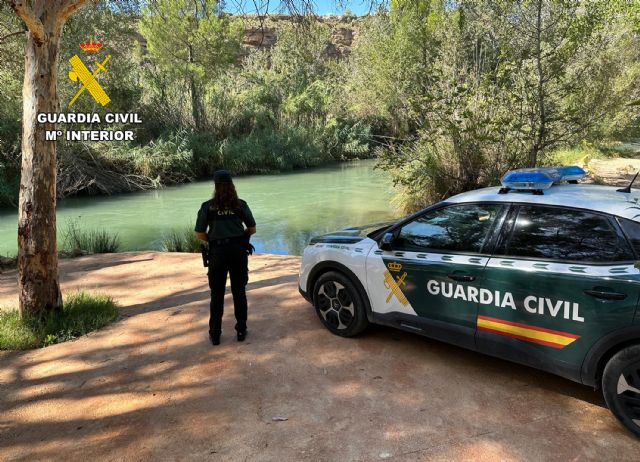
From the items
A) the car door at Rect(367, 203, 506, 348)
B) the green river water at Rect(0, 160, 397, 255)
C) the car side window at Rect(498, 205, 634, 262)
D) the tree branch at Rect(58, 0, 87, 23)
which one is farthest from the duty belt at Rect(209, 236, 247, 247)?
the green river water at Rect(0, 160, 397, 255)

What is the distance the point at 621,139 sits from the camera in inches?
1036

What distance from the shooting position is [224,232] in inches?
173

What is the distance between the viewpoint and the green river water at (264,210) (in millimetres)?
14338

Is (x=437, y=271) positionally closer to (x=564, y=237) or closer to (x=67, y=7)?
(x=564, y=237)

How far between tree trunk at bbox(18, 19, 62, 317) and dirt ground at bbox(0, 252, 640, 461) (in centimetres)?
75

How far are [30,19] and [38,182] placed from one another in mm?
1539

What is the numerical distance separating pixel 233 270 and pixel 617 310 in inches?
121

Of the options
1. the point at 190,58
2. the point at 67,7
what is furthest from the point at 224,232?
the point at 190,58

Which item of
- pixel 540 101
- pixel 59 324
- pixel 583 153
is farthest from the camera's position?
pixel 583 153

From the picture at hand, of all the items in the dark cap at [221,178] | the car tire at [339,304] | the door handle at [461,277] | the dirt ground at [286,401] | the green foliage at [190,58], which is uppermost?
the green foliage at [190,58]

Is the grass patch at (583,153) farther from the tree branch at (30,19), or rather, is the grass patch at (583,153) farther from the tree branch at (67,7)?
the tree branch at (30,19)

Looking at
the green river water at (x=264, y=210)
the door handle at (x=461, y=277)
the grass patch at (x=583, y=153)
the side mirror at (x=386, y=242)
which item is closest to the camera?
the door handle at (x=461, y=277)

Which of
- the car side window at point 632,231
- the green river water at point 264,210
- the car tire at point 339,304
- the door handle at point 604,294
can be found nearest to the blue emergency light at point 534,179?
the car side window at point 632,231

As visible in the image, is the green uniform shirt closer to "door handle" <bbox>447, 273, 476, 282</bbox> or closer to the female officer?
the female officer
